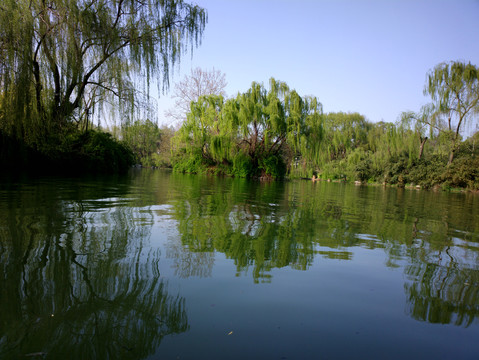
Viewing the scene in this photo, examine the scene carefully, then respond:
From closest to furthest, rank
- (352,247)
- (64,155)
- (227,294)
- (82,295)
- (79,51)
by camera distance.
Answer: (82,295)
(227,294)
(352,247)
(79,51)
(64,155)

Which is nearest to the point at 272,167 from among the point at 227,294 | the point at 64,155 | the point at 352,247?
the point at 64,155

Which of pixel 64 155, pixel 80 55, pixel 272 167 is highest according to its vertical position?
pixel 80 55

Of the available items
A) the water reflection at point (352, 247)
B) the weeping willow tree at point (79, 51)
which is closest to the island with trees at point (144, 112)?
the weeping willow tree at point (79, 51)

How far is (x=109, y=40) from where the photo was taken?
823 centimetres

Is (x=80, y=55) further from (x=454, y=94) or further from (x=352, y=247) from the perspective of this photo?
(x=454, y=94)

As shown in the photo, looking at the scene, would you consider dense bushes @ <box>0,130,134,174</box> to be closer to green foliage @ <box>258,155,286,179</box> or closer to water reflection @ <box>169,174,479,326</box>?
water reflection @ <box>169,174,479,326</box>

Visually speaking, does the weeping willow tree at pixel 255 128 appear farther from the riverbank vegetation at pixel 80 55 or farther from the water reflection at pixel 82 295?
the water reflection at pixel 82 295

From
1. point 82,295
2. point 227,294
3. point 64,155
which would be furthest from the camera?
point 64,155

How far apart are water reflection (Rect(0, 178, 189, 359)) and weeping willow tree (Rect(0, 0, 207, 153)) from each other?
6205 millimetres

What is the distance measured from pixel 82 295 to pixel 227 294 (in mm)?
757

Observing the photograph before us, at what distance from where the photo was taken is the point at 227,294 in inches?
69.7

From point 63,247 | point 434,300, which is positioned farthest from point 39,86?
point 434,300

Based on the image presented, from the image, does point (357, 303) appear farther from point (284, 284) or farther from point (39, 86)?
point (39, 86)

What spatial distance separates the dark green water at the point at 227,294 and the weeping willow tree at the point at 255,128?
62.0 ft
